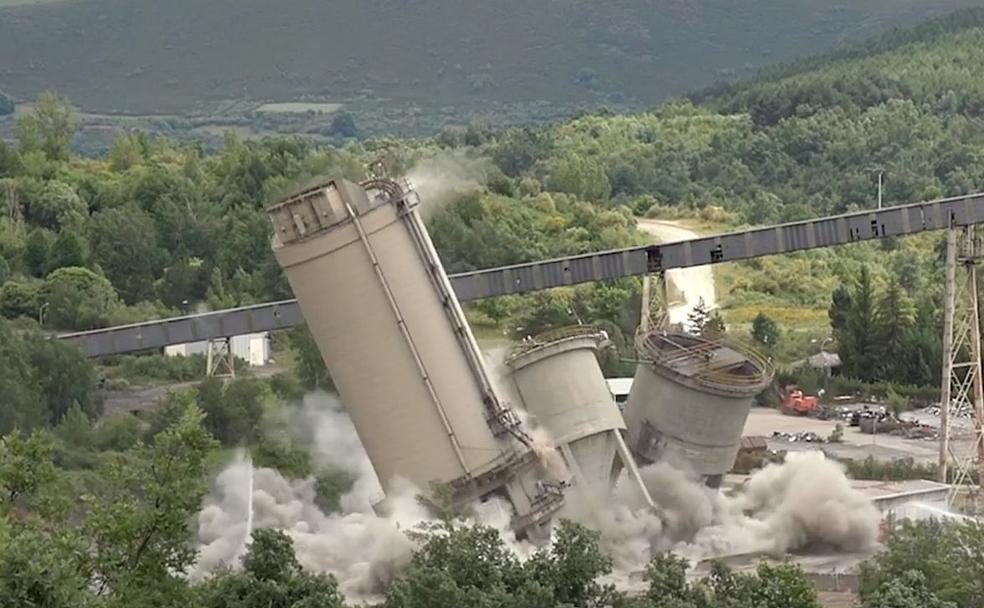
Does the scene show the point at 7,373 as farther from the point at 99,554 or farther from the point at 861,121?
the point at 861,121

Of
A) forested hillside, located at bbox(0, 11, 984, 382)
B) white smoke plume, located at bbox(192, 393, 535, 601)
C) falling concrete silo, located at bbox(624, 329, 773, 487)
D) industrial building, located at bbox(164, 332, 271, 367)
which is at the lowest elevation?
forested hillside, located at bbox(0, 11, 984, 382)

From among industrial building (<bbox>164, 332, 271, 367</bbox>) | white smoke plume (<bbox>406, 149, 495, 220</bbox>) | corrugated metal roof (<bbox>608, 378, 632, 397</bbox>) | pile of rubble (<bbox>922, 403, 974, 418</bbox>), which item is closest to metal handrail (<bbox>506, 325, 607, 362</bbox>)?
white smoke plume (<bbox>406, 149, 495, 220</bbox>)

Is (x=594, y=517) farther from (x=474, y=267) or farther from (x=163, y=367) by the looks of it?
(x=474, y=267)

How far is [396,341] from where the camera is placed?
1465 inches

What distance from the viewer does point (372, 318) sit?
122 feet

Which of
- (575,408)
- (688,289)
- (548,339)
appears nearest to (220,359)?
(548,339)

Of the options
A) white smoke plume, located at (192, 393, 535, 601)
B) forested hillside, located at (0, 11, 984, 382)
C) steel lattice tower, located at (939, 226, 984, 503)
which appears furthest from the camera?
forested hillside, located at (0, 11, 984, 382)

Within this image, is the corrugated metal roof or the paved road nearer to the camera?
the corrugated metal roof

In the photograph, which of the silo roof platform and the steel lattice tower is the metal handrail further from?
the steel lattice tower

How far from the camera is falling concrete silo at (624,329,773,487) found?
40750 millimetres

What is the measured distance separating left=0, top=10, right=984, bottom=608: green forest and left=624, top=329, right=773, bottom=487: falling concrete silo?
512cm

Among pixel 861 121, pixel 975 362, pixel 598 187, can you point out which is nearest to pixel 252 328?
pixel 975 362

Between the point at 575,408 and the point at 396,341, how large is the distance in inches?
173

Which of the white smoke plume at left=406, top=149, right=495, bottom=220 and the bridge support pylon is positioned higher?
the white smoke plume at left=406, top=149, right=495, bottom=220
